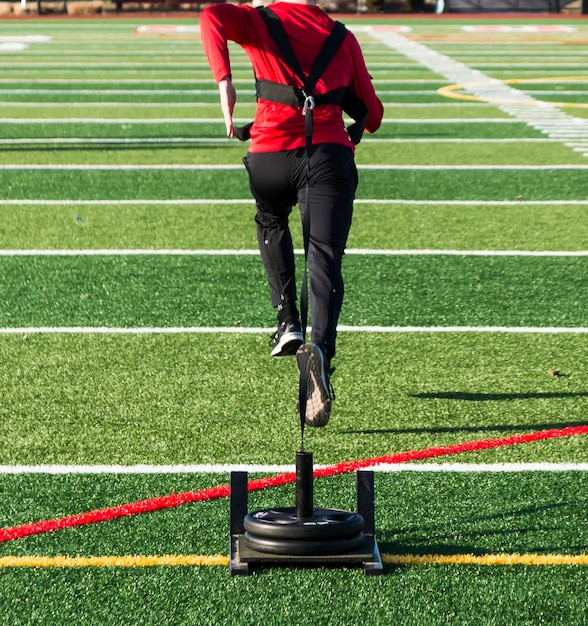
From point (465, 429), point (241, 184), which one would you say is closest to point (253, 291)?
point (465, 429)

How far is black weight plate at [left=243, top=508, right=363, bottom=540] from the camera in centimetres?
396

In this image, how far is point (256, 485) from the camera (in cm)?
481

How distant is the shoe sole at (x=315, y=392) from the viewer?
4652 millimetres

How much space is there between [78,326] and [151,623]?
3723mm

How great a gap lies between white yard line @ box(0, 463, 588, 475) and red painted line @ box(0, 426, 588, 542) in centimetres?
7

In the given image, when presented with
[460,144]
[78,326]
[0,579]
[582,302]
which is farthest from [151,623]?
[460,144]

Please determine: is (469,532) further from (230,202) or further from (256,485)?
(230,202)

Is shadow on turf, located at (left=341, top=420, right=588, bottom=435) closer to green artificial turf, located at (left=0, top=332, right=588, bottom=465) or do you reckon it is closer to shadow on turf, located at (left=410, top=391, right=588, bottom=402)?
green artificial turf, located at (left=0, top=332, right=588, bottom=465)

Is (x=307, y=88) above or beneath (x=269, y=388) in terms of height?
above

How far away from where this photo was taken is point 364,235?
9.80m

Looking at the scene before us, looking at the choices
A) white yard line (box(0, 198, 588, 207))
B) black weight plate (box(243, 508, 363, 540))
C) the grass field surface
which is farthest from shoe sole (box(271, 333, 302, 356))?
white yard line (box(0, 198, 588, 207))

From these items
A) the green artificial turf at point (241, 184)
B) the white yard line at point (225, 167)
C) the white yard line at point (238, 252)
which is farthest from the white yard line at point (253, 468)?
the white yard line at point (225, 167)

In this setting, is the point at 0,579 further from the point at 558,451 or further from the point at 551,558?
the point at 558,451

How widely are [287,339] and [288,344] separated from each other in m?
0.03
